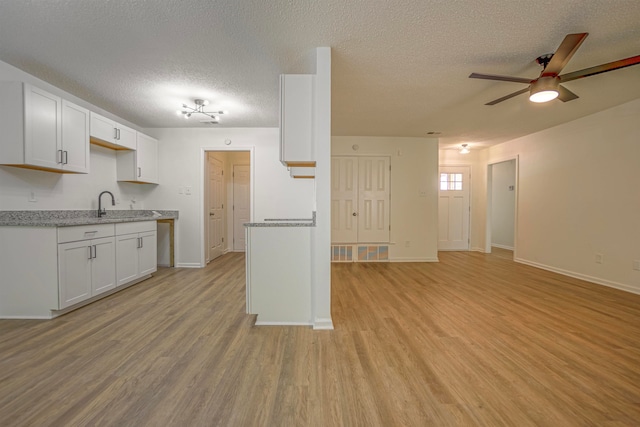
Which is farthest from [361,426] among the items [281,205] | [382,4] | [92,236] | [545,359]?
[281,205]

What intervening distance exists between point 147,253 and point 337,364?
341 centimetres

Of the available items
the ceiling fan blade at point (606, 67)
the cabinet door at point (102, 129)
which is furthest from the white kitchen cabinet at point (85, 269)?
the ceiling fan blade at point (606, 67)

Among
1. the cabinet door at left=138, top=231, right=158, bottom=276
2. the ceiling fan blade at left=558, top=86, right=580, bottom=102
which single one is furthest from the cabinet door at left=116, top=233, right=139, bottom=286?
the ceiling fan blade at left=558, top=86, right=580, bottom=102

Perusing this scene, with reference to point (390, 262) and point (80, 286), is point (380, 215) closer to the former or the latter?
point (390, 262)

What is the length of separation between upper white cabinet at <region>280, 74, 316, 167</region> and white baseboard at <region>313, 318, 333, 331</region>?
1.49m

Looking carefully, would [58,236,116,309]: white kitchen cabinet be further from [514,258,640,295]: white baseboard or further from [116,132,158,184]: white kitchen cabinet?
[514,258,640,295]: white baseboard

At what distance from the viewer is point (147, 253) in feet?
12.5

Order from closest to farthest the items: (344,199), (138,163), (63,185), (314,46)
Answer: (314,46) → (63,185) → (138,163) → (344,199)

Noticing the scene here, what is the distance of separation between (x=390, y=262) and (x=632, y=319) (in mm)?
3249

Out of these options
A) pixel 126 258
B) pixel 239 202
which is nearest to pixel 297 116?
pixel 126 258

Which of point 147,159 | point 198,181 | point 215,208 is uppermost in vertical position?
point 147,159

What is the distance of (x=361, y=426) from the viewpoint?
4.20 feet

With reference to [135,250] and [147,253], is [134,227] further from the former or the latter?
[147,253]

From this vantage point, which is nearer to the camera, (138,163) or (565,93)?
(565,93)
